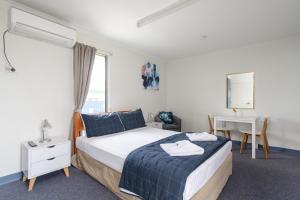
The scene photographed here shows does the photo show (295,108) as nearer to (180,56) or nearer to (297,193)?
(297,193)

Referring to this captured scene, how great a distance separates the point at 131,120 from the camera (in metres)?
3.21

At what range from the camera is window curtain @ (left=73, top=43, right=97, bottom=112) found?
281 centimetres

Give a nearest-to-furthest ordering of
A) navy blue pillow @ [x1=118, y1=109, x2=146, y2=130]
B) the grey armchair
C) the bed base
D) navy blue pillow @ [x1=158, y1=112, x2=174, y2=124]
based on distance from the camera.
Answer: the bed base, navy blue pillow @ [x1=118, y1=109, x2=146, y2=130], the grey armchair, navy blue pillow @ [x1=158, y1=112, x2=174, y2=124]

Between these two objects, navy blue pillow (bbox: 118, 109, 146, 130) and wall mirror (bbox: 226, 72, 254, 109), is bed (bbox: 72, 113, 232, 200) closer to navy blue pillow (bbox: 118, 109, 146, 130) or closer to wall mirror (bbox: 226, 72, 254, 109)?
navy blue pillow (bbox: 118, 109, 146, 130)

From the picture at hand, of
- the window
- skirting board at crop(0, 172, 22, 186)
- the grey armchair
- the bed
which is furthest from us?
the grey armchair

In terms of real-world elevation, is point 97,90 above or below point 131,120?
above

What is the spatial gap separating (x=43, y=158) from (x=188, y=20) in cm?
288

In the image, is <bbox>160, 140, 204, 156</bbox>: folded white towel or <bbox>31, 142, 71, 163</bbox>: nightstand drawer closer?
<bbox>160, 140, 204, 156</bbox>: folded white towel

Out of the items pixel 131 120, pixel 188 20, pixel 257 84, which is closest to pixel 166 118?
pixel 131 120

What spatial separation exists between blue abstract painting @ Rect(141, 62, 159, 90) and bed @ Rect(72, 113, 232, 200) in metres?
2.00

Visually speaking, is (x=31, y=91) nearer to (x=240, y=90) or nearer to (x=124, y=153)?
(x=124, y=153)

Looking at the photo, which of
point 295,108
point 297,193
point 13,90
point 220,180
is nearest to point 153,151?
point 220,180

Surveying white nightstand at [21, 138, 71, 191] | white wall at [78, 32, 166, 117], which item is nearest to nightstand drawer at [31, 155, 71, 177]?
white nightstand at [21, 138, 71, 191]

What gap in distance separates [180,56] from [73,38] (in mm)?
2967
